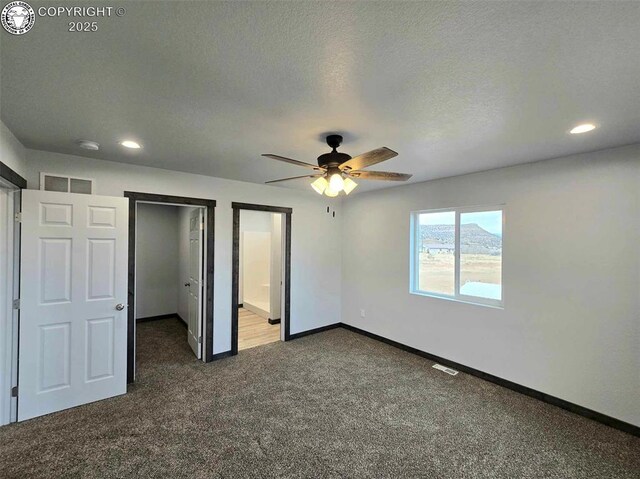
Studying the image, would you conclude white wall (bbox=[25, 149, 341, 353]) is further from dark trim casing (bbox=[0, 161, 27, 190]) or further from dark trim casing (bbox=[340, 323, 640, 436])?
dark trim casing (bbox=[340, 323, 640, 436])

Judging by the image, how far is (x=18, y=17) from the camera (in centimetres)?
117

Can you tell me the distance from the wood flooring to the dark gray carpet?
103 centimetres

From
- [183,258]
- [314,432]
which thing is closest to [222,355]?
[314,432]

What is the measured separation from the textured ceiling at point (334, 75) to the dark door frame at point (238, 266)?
1.67m

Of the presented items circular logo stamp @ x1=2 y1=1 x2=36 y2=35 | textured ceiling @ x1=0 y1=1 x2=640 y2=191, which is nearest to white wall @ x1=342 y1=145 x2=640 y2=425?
textured ceiling @ x1=0 y1=1 x2=640 y2=191

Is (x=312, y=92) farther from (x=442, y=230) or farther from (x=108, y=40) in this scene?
(x=442, y=230)

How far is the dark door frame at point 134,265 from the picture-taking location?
3285mm

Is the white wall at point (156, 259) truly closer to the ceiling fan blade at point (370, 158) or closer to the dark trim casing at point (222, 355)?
the dark trim casing at point (222, 355)

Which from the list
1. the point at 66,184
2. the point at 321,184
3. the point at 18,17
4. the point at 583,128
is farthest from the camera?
the point at 66,184

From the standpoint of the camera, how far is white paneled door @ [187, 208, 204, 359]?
393 cm

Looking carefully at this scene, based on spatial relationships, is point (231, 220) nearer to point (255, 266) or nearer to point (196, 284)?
point (196, 284)

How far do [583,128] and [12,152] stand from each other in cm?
459

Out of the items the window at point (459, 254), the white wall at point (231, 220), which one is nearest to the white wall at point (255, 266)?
the white wall at point (231, 220)

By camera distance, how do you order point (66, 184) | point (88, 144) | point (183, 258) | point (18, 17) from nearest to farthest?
point (18, 17)
point (88, 144)
point (66, 184)
point (183, 258)
